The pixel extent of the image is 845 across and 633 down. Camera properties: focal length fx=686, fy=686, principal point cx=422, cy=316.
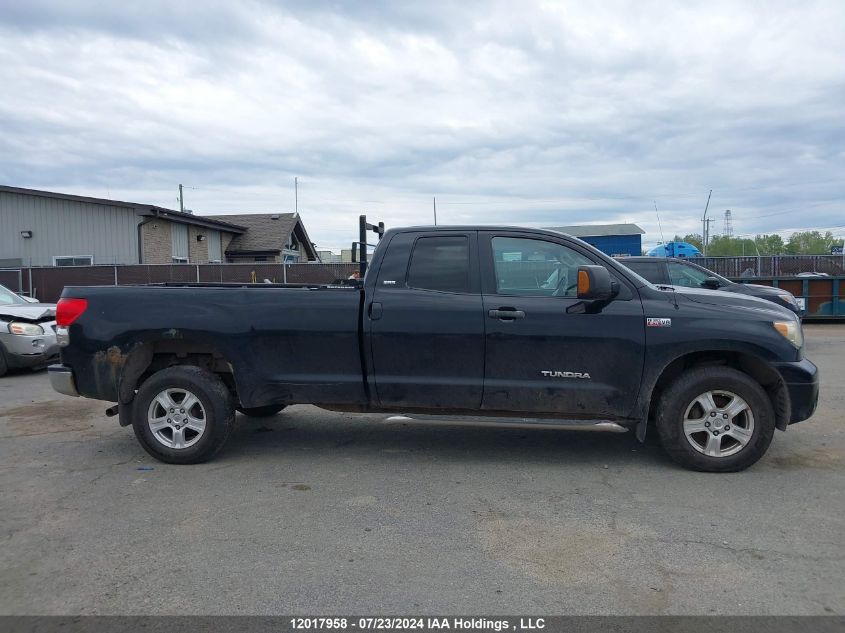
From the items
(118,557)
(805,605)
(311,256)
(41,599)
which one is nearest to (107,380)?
(118,557)

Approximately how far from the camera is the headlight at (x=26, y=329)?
1055 cm

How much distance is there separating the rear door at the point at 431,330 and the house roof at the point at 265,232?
83.3 feet

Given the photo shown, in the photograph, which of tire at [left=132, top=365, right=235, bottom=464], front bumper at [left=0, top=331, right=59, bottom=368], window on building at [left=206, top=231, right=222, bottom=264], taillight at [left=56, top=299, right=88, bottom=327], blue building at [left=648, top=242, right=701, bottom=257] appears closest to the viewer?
tire at [left=132, top=365, right=235, bottom=464]

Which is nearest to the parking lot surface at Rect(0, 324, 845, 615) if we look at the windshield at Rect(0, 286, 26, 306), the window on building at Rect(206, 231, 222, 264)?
the windshield at Rect(0, 286, 26, 306)

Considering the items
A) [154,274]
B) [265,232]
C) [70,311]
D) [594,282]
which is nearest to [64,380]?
[70,311]

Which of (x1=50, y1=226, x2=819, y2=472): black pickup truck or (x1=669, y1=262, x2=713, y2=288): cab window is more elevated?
(x1=669, y1=262, x2=713, y2=288): cab window

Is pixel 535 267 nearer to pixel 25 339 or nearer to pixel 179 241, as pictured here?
pixel 25 339

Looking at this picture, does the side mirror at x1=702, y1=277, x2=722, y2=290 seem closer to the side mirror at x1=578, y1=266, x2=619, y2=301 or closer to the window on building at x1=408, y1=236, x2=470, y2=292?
the side mirror at x1=578, y1=266, x2=619, y2=301

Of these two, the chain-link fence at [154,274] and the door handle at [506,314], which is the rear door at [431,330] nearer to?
the door handle at [506,314]

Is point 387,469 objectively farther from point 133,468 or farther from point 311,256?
point 311,256

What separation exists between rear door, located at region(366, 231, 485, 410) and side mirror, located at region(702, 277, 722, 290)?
7400mm

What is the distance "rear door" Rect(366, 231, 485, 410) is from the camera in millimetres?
5301

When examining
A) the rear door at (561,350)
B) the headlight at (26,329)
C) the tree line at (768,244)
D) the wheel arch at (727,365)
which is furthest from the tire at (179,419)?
the tree line at (768,244)

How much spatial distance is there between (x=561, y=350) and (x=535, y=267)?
0.71 meters
